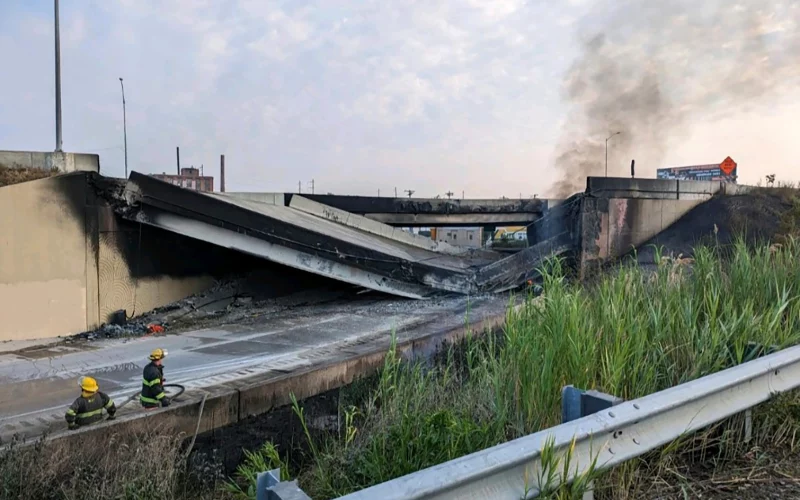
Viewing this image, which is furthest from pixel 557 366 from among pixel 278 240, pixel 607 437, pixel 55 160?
pixel 55 160

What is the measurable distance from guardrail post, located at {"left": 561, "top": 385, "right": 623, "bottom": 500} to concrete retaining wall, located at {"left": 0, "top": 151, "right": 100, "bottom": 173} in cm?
1273

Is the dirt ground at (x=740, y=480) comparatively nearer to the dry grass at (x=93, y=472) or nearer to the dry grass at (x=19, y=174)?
the dry grass at (x=93, y=472)

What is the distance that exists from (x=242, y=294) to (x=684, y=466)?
1297 centimetres

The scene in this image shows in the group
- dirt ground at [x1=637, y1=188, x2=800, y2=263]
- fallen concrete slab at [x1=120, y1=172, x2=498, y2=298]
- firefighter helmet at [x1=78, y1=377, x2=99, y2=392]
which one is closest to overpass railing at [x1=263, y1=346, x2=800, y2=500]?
firefighter helmet at [x1=78, y1=377, x2=99, y2=392]

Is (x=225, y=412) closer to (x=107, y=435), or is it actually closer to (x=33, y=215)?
(x=107, y=435)

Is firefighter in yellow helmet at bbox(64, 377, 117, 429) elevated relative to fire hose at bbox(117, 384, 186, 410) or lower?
elevated

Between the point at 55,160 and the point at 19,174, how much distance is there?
3.76 feet

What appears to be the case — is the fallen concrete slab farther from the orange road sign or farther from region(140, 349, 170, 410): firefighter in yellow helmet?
the orange road sign

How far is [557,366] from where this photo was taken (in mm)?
3102

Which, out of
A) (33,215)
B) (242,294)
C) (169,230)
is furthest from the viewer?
(242,294)

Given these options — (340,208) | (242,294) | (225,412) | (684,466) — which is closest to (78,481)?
(225,412)

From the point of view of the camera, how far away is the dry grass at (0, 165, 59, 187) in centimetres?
1088

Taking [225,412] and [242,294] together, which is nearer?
[225,412]

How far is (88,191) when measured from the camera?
1098cm
